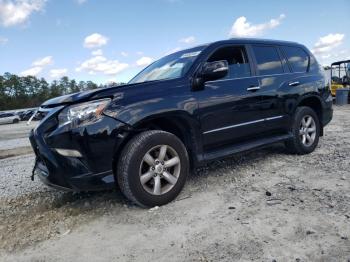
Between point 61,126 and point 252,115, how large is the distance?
8.01 ft

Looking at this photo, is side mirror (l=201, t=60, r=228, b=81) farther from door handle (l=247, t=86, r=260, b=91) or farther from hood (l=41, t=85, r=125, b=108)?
hood (l=41, t=85, r=125, b=108)

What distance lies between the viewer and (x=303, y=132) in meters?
5.61

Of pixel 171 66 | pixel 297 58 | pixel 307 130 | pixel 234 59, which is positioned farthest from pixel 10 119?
pixel 234 59

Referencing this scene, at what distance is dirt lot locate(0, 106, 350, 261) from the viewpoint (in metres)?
2.76

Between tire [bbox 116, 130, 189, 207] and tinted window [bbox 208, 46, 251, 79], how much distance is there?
1.30m

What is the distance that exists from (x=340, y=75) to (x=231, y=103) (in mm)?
20014

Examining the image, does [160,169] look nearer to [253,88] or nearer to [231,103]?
[231,103]

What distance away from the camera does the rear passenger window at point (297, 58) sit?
18.2ft

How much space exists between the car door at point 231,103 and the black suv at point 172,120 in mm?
12

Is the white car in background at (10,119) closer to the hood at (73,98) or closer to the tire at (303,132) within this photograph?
the tire at (303,132)

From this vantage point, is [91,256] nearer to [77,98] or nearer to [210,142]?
[77,98]

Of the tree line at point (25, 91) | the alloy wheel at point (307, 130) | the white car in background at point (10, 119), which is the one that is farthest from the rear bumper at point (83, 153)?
the tree line at point (25, 91)

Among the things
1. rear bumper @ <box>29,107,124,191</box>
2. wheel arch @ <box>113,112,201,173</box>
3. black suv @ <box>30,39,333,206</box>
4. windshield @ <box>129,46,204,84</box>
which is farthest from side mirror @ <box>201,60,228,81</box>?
rear bumper @ <box>29,107,124,191</box>

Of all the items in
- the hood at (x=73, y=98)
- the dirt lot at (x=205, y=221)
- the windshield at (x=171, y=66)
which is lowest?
the dirt lot at (x=205, y=221)
